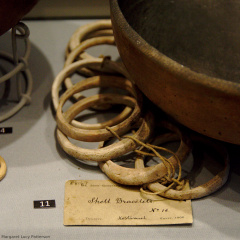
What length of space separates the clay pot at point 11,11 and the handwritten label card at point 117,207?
480mm

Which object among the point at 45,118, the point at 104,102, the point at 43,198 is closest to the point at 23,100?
the point at 45,118

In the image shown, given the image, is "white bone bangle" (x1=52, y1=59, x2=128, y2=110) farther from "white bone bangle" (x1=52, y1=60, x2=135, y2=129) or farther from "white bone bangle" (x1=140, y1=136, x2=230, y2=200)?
"white bone bangle" (x1=140, y1=136, x2=230, y2=200)

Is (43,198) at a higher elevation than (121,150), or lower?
lower

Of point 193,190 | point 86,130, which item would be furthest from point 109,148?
point 193,190

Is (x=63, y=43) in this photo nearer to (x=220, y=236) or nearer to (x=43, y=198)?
(x=43, y=198)

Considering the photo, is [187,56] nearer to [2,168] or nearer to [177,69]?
[177,69]

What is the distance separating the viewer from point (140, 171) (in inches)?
46.6

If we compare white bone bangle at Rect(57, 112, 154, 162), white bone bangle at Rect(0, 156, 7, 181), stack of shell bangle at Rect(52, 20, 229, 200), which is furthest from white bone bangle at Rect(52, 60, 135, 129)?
white bone bangle at Rect(0, 156, 7, 181)

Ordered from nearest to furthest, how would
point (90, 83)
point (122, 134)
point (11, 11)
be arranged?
point (11, 11)
point (122, 134)
point (90, 83)

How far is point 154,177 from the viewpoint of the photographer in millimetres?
1175

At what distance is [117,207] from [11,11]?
600 millimetres

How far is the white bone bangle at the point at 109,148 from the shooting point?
1.21m

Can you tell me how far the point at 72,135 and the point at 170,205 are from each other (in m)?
0.34

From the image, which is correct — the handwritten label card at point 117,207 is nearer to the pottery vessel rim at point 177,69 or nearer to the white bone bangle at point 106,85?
the white bone bangle at point 106,85
